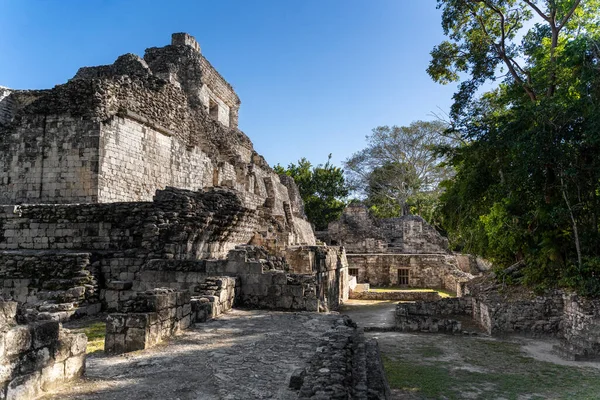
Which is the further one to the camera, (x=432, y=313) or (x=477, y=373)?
(x=432, y=313)

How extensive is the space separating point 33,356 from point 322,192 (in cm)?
3933

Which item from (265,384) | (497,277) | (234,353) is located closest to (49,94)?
(234,353)

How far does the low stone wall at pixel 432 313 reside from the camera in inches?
448

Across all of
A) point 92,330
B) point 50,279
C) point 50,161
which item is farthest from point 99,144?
point 92,330

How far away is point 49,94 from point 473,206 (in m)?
14.5

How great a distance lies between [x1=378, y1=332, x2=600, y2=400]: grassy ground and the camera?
21.1 ft

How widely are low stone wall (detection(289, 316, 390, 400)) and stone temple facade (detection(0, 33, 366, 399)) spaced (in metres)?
2.16

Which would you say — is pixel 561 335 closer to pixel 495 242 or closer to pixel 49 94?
pixel 495 242

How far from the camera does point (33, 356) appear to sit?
3.41 metres

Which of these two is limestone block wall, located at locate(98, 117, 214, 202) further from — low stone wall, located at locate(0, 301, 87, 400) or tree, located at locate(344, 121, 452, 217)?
tree, located at locate(344, 121, 452, 217)

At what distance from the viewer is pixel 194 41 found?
25766 millimetres

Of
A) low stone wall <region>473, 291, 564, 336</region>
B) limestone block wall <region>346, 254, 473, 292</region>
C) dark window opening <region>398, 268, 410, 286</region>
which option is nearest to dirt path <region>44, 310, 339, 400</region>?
low stone wall <region>473, 291, 564, 336</region>

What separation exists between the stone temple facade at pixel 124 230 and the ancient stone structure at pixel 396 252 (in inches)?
227

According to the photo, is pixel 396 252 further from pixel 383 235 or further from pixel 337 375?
pixel 337 375
